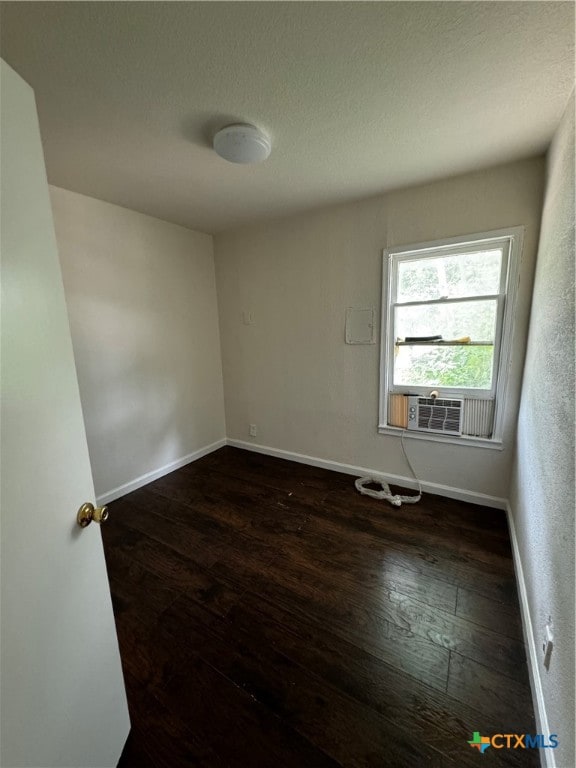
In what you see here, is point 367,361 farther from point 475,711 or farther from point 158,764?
point 158,764

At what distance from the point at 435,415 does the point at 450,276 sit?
1035 millimetres

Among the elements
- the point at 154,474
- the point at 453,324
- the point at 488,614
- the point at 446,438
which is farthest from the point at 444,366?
the point at 154,474

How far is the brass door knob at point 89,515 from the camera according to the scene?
0.82 m

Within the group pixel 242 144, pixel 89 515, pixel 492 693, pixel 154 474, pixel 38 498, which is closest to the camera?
pixel 38 498

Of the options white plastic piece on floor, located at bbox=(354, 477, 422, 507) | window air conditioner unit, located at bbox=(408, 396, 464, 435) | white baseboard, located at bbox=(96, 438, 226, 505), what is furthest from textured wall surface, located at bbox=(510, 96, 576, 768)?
white baseboard, located at bbox=(96, 438, 226, 505)

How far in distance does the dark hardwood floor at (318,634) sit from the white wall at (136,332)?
660 millimetres

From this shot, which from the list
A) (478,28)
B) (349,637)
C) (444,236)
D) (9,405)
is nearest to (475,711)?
(349,637)

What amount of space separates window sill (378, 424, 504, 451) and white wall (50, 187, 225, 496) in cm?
192

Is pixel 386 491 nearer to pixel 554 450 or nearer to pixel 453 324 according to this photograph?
pixel 453 324

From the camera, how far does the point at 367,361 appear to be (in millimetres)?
2557

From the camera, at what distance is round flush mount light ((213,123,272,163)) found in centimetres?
143

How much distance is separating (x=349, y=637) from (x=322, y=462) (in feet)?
5.35

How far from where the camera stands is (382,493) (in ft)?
7.92

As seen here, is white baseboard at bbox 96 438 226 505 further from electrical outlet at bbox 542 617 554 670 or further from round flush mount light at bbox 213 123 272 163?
electrical outlet at bbox 542 617 554 670
